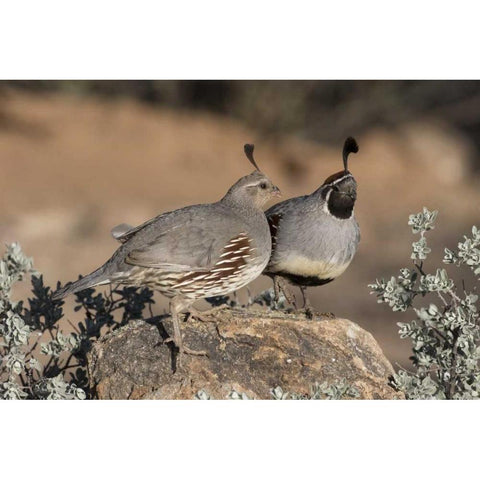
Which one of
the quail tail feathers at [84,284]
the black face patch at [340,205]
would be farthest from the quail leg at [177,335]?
the black face patch at [340,205]

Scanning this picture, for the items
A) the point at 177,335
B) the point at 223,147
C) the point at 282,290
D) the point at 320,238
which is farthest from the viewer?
the point at 223,147

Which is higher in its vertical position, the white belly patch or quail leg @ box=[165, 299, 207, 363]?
the white belly patch

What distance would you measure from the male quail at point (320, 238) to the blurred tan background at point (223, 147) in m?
4.48

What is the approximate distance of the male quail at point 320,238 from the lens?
388 cm

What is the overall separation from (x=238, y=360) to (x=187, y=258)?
455 mm

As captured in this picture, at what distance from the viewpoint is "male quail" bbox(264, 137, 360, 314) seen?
3885 mm

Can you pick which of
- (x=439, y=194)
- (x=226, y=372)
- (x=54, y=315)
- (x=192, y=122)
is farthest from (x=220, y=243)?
(x=192, y=122)

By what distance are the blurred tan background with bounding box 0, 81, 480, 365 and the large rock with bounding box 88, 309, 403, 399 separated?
15.8 ft

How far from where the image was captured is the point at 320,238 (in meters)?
3.89

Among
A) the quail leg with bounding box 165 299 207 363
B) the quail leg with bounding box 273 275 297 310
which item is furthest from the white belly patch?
the quail leg with bounding box 165 299 207 363

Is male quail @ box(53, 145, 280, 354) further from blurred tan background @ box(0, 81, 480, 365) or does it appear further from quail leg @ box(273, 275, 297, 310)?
blurred tan background @ box(0, 81, 480, 365)

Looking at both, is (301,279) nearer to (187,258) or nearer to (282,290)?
(282,290)

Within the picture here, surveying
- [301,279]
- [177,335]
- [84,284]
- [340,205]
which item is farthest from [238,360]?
[340,205]

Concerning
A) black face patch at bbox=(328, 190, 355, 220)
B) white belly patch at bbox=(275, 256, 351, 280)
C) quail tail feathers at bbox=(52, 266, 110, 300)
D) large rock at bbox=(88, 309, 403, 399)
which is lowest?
large rock at bbox=(88, 309, 403, 399)
